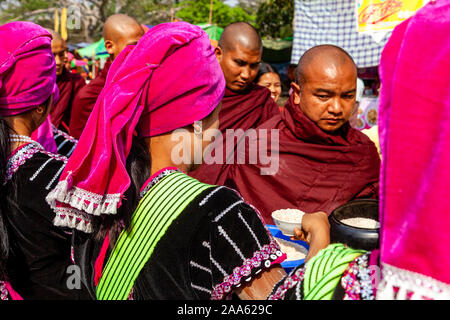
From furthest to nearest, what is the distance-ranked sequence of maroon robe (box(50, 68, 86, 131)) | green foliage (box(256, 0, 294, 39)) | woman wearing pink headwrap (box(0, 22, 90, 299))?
green foliage (box(256, 0, 294, 39)) < maroon robe (box(50, 68, 86, 131)) < woman wearing pink headwrap (box(0, 22, 90, 299))

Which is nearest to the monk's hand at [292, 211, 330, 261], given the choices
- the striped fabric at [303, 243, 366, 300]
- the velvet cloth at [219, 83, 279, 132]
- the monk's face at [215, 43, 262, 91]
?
the striped fabric at [303, 243, 366, 300]

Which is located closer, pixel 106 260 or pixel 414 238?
pixel 414 238

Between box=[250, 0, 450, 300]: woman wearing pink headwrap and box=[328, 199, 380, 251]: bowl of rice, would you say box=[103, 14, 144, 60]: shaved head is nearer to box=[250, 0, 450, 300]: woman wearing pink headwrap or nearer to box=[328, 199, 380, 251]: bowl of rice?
box=[328, 199, 380, 251]: bowl of rice

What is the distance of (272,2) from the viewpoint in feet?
53.0

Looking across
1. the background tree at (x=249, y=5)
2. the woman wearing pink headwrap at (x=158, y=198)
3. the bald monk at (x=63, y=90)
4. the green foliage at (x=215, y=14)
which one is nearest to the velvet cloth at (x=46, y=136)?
the woman wearing pink headwrap at (x=158, y=198)

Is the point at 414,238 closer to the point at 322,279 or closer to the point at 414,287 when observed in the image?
the point at 414,287

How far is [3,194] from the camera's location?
Answer: 1.65 metres

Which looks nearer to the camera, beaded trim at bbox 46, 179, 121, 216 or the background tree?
beaded trim at bbox 46, 179, 121, 216

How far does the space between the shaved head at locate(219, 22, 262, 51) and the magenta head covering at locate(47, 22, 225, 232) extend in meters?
2.46

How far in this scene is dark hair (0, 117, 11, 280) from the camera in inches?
63.2

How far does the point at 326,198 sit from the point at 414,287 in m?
1.86

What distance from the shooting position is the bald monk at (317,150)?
2658 millimetres

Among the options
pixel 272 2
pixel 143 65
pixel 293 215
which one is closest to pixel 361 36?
pixel 293 215
